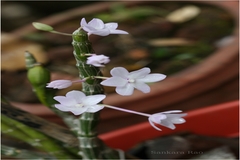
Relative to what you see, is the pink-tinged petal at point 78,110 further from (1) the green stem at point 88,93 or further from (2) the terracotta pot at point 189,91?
(2) the terracotta pot at point 189,91

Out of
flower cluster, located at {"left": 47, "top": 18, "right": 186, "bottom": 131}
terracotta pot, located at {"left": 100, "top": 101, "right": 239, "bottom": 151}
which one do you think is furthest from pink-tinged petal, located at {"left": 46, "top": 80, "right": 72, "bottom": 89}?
terracotta pot, located at {"left": 100, "top": 101, "right": 239, "bottom": 151}

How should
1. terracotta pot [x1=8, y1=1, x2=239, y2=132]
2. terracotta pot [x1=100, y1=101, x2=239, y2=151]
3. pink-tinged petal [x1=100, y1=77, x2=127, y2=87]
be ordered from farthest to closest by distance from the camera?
terracotta pot [x1=8, y1=1, x2=239, y2=132] → terracotta pot [x1=100, y1=101, x2=239, y2=151] → pink-tinged petal [x1=100, y1=77, x2=127, y2=87]

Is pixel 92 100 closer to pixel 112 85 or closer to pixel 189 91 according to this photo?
pixel 112 85

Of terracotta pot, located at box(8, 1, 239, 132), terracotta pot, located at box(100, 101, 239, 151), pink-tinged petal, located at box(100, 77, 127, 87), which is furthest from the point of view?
terracotta pot, located at box(8, 1, 239, 132)

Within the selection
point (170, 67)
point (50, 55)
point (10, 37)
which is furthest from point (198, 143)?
point (10, 37)

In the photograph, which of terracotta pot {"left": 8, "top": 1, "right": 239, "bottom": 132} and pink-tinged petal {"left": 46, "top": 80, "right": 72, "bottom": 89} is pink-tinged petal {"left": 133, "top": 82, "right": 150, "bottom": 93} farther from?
terracotta pot {"left": 8, "top": 1, "right": 239, "bottom": 132}

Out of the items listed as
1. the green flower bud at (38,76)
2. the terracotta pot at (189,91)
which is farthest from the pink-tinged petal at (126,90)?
the terracotta pot at (189,91)
